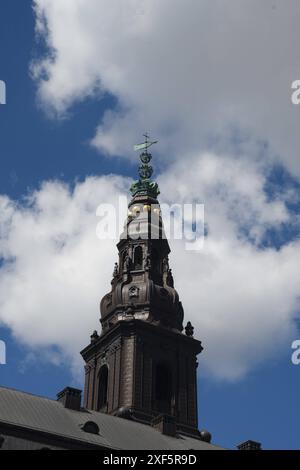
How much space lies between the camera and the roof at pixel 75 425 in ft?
181

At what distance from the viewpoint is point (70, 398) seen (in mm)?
62469

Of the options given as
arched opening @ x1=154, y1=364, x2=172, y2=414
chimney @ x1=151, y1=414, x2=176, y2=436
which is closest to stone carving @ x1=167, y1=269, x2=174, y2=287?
arched opening @ x1=154, y1=364, x2=172, y2=414

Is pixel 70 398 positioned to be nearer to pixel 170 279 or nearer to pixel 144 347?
pixel 144 347

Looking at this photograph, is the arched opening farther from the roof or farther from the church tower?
the roof

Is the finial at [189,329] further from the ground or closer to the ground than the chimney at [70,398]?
further from the ground

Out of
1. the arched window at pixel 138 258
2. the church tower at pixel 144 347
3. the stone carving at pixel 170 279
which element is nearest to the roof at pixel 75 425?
the church tower at pixel 144 347

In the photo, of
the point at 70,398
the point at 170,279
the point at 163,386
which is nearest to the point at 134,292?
the point at 170,279

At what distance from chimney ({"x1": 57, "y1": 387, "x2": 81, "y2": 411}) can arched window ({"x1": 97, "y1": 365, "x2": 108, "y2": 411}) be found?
1092 cm

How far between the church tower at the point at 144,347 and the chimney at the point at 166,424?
0.09 m

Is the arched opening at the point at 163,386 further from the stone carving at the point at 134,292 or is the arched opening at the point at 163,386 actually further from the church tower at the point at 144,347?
the stone carving at the point at 134,292

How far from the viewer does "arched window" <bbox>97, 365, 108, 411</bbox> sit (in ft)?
244

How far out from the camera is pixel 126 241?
8519cm

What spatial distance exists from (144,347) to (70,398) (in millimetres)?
13250

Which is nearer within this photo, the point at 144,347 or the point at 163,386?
the point at 144,347
